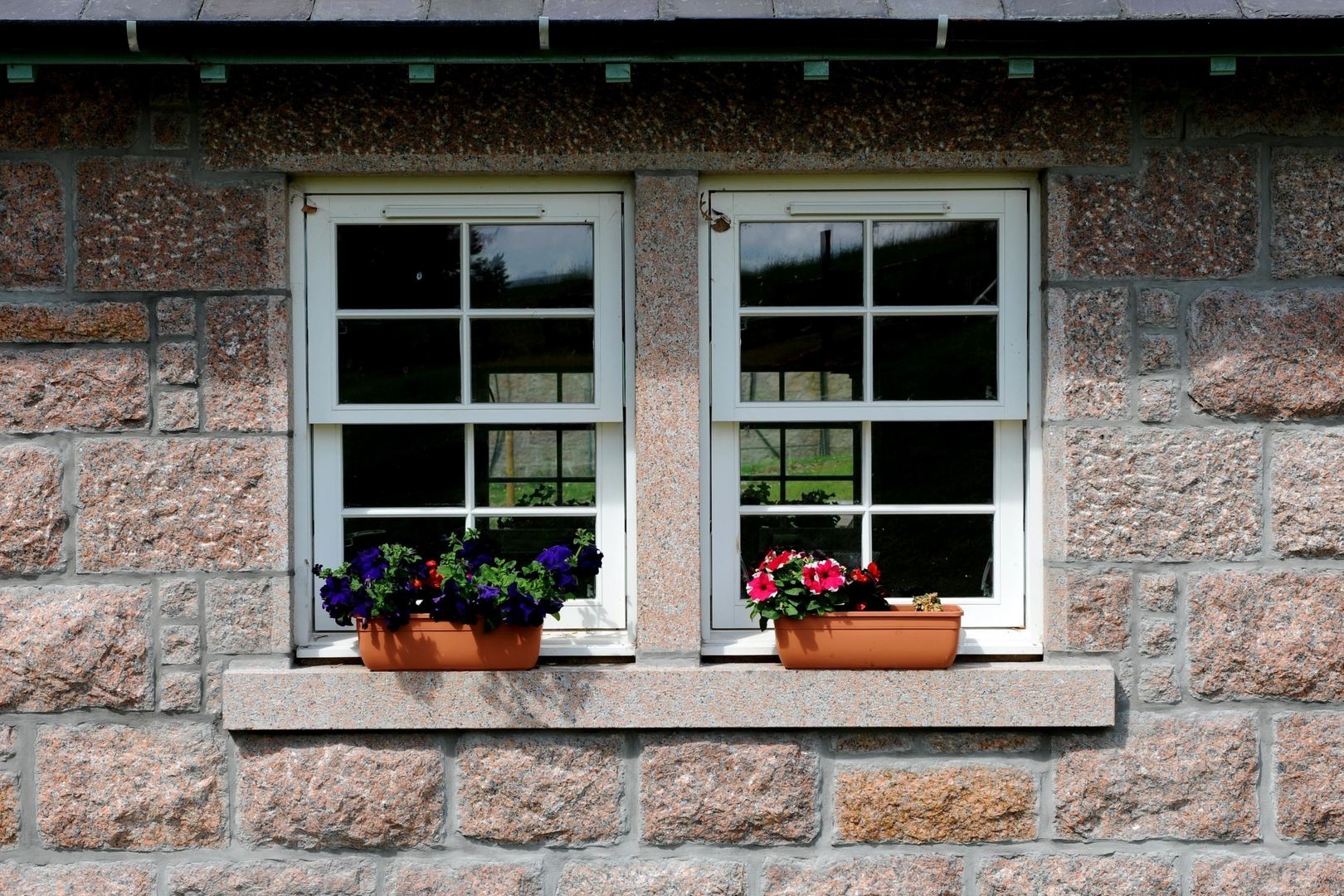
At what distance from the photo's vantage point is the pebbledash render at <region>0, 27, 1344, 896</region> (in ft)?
10.5

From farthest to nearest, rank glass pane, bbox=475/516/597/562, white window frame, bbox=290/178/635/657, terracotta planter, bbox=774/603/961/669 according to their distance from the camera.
Result: 1. glass pane, bbox=475/516/597/562
2. white window frame, bbox=290/178/635/657
3. terracotta planter, bbox=774/603/961/669

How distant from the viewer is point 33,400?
3225mm

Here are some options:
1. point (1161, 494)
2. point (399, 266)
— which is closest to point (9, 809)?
point (399, 266)

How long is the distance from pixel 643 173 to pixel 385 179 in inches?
31.1

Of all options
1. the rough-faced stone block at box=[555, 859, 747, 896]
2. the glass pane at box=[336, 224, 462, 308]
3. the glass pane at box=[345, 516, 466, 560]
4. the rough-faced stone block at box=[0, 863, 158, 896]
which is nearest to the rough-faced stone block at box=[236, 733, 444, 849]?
the rough-faced stone block at box=[0, 863, 158, 896]

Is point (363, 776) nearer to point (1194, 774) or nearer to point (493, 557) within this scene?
point (493, 557)

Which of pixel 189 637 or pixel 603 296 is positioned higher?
pixel 603 296

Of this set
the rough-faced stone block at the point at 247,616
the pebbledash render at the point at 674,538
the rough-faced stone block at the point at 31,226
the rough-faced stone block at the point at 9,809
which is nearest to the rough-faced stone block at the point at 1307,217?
the pebbledash render at the point at 674,538

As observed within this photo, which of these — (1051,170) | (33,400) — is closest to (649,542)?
(1051,170)

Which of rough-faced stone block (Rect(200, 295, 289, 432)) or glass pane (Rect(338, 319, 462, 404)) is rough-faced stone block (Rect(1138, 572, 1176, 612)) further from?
rough-faced stone block (Rect(200, 295, 289, 432))

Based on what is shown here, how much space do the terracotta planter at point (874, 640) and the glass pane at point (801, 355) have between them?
0.69 m

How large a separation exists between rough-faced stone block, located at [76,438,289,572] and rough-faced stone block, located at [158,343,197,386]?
175 millimetres

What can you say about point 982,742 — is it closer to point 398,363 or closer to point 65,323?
point 398,363

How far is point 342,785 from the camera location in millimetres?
3232
